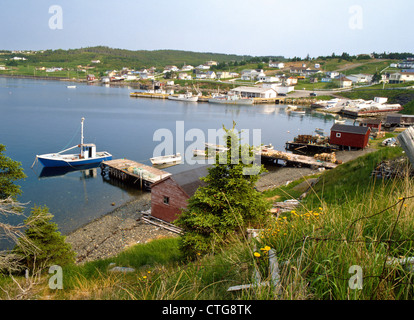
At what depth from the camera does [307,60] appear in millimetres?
163625

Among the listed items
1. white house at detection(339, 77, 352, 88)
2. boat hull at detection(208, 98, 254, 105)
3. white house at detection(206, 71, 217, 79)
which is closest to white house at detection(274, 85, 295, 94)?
white house at detection(339, 77, 352, 88)

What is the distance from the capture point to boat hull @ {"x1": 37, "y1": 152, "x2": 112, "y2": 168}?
30303 mm

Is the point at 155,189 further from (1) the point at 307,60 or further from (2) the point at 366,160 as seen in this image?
(1) the point at 307,60

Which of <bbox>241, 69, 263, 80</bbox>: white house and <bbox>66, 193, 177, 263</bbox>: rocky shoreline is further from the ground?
<bbox>241, 69, 263, 80</bbox>: white house

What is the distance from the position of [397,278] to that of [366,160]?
13015mm

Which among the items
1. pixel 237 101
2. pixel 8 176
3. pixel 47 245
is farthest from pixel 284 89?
pixel 47 245

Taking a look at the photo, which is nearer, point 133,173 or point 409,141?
point 409,141

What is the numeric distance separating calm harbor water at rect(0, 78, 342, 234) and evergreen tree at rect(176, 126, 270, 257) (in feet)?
18.4

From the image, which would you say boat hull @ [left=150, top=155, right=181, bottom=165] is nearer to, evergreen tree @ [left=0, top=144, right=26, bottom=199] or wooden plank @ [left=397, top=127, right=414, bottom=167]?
evergreen tree @ [left=0, top=144, right=26, bottom=199]

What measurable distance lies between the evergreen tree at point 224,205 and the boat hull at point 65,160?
84.7 ft

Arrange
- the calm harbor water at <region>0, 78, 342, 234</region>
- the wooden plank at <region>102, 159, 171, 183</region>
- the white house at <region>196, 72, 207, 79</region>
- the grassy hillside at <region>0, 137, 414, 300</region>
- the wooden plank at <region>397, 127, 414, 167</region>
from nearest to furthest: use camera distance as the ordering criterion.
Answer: the grassy hillside at <region>0, 137, 414, 300</region> → the wooden plank at <region>397, 127, 414, 167</region> → the calm harbor water at <region>0, 78, 342, 234</region> → the wooden plank at <region>102, 159, 171, 183</region> → the white house at <region>196, 72, 207, 79</region>

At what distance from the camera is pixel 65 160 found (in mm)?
31141

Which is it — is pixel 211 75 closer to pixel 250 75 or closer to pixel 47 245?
pixel 250 75

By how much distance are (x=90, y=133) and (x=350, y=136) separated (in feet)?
115
